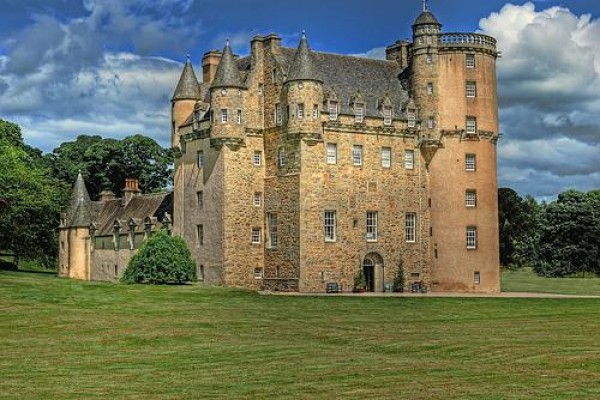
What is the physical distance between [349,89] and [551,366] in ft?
130

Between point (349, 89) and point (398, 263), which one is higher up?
point (349, 89)

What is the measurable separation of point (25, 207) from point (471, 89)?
106 ft

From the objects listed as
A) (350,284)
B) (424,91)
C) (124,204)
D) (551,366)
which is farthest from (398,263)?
(551,366)

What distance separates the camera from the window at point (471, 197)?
62.7m

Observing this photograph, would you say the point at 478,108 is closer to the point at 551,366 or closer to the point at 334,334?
the point at 334,334

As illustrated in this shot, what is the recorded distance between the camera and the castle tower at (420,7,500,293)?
6219cm

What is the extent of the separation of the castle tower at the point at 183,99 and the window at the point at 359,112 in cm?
1163

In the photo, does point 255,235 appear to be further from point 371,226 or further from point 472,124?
point 472,124

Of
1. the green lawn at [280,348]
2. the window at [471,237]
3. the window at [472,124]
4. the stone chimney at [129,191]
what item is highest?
the window at [472,124]

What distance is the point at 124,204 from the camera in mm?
78125

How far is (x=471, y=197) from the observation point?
62781mm

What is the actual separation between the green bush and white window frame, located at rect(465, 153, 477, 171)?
60.6ft

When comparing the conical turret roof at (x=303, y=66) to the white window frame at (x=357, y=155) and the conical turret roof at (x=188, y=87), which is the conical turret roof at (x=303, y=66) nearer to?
the white window frame at (x=357, y=155)

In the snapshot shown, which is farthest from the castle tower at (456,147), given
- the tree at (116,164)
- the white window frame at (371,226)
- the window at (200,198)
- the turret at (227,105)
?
the tree at (116,164)
